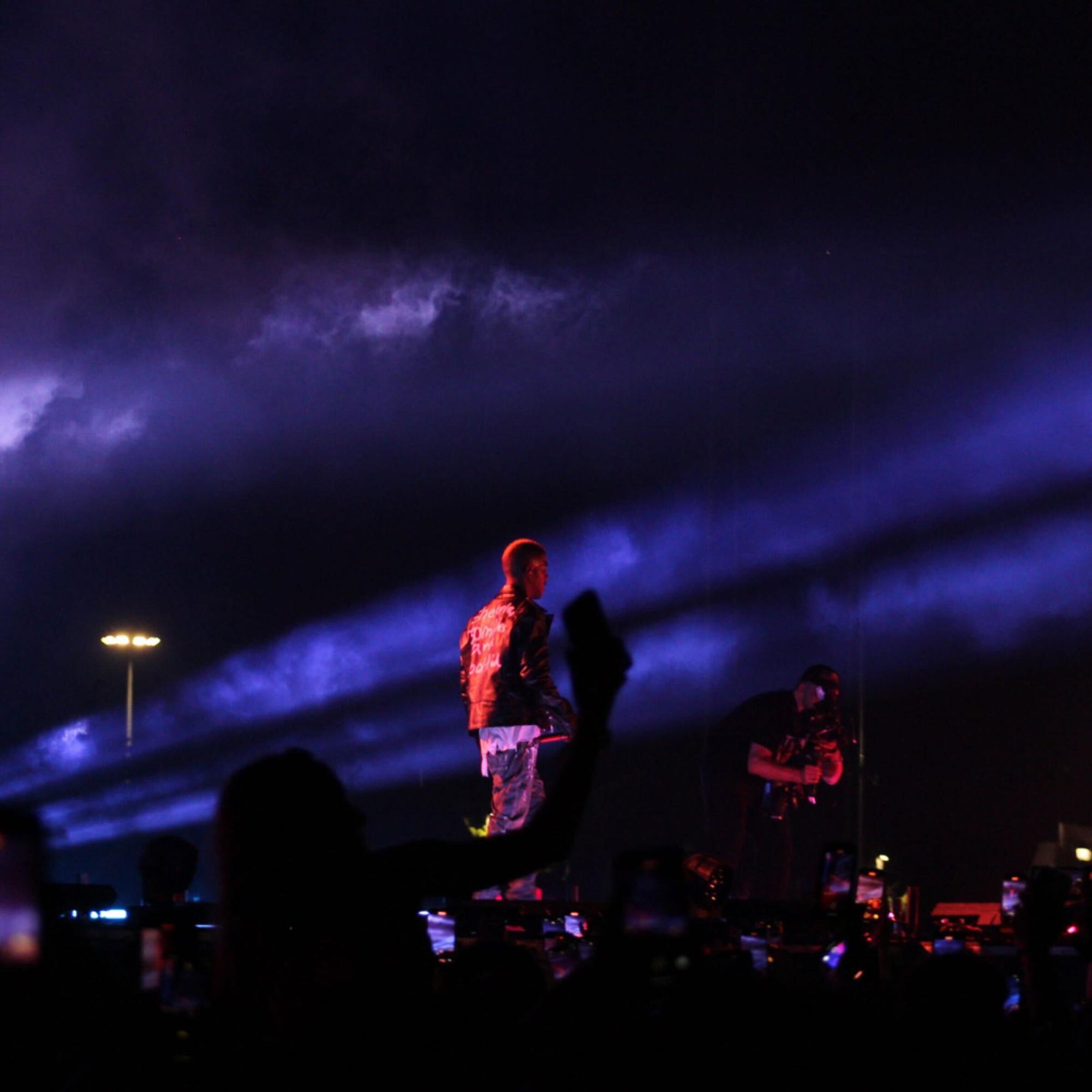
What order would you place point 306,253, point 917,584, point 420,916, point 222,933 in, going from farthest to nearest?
point 306,253, point 917,584, point 420,916, point 222,933

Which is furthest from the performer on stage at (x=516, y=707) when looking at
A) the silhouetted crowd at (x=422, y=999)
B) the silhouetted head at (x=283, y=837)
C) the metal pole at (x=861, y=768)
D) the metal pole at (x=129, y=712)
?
the metal pole at (x=129, y=712)

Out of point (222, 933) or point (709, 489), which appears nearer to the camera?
point (222, 933)

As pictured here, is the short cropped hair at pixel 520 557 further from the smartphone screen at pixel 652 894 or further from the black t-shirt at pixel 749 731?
the smartphone screen at pixel 652 894

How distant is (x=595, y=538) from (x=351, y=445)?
2770mm

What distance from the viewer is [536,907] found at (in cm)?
780

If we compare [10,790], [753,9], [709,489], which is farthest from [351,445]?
[753,9]

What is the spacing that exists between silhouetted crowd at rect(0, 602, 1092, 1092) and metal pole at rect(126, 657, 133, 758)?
38.2ft

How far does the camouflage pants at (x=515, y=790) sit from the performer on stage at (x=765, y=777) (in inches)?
66.7

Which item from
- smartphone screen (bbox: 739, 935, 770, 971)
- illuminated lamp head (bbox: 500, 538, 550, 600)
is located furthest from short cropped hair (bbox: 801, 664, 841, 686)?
smartphone screen (bbox: 739, 935, 770, 971)

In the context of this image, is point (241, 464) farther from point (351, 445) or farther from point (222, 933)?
point (222, 933)

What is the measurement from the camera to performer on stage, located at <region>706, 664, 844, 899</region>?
10070mm

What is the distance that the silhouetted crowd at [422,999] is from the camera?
2320mm

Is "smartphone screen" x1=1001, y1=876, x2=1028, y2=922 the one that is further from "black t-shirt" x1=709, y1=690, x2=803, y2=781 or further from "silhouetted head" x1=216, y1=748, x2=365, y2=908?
"black t-shirt" x1=709, y1=690, x2=803, y2=781

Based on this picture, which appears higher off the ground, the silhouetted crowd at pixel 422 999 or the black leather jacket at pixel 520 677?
the black leather jacket at pixel 520 677
